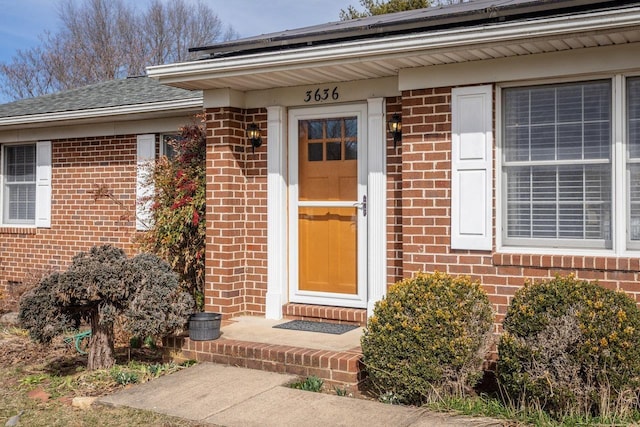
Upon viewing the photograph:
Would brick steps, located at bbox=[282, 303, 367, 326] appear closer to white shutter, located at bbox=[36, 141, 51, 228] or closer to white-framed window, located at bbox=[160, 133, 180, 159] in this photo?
white-framed window, located at bbox=[160, 133, 180, 159]

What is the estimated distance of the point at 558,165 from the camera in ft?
19.7

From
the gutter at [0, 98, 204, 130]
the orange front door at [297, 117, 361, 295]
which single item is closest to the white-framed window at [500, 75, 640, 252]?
the orange front door at [297, 117, 361, 295]

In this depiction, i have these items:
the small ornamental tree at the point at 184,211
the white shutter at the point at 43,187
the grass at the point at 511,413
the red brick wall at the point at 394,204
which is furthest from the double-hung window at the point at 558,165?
the white shutter at the point at 43,187

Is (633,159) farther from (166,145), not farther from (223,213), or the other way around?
(166,145)

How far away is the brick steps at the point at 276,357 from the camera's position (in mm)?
5832

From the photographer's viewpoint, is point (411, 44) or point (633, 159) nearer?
point (633, 159)

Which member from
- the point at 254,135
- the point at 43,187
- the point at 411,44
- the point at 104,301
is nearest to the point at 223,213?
the point at 254,135

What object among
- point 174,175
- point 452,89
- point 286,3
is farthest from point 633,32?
point 286,3

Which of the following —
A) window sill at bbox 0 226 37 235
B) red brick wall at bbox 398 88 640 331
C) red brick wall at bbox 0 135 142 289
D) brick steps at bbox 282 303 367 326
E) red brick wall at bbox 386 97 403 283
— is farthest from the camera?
window sill at bbox 0 226 37 235

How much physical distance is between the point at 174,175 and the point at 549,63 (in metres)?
4.72

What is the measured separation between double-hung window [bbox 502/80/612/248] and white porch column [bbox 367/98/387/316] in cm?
136

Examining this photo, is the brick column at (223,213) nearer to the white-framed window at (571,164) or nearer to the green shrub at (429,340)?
the green shrub at (429,340)

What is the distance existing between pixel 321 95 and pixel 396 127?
1106mm

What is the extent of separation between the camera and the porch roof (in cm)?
537
